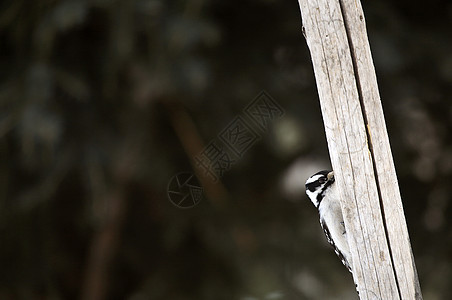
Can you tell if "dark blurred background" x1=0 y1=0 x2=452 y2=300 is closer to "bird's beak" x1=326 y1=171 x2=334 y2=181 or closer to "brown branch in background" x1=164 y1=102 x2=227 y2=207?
"brown branch in background" x1=164 y1=102 x2=227 y2=207

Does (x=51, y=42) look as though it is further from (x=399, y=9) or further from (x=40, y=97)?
(x=399, y=9)

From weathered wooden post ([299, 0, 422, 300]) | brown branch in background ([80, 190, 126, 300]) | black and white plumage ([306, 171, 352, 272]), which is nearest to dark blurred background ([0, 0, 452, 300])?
brown branch in background ([80, 190, 126, 300])

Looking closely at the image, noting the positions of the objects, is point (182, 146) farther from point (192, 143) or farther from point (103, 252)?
point (103, 252)

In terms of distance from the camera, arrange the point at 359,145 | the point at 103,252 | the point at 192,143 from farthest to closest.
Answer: the point at 103,252 < the point at 192,143 < the point at 359,145

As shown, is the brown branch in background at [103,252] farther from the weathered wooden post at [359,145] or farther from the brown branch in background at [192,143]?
the weathered wooden post at [359,145]

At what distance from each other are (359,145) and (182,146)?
6.56 feet

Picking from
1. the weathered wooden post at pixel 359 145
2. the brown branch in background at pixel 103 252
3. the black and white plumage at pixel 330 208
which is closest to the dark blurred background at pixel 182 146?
the brown branch in background at pixel 103 252

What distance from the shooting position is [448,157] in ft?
11.5

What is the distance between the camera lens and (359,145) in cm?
139

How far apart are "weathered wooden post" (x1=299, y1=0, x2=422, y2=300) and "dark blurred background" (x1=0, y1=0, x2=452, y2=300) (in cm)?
120

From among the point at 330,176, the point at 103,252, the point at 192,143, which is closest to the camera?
the point at 330,176

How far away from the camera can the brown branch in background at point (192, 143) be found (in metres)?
3.23

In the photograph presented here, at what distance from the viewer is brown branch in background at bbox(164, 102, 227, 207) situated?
3.23 meters

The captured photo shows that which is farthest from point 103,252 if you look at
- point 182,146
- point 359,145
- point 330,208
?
point 359,145
